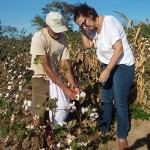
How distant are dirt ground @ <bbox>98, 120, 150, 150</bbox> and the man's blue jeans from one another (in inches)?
9.6

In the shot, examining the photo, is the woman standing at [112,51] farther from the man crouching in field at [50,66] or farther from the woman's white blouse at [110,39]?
the man crouching in field at [50,66]

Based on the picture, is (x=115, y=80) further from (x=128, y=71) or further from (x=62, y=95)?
(x=62, y=95)

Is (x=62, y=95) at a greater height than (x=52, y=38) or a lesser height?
lesser

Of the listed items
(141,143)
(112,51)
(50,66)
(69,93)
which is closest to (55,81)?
(69,93)

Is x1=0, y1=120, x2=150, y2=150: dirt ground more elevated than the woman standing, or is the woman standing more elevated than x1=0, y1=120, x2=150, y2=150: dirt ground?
the woman standing

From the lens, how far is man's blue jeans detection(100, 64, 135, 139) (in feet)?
12.5

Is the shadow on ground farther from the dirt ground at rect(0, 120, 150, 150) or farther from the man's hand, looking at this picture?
the man's hand

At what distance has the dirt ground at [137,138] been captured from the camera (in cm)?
421

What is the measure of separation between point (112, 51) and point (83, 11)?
49cm

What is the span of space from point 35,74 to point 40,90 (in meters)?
0.19

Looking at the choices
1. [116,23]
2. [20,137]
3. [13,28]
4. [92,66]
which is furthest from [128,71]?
[13,28]

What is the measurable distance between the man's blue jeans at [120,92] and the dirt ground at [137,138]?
0.80 ft

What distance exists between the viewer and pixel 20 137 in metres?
2.96

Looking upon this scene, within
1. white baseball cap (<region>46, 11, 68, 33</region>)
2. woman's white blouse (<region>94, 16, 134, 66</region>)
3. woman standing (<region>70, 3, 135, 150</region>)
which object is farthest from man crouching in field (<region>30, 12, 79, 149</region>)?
woman's white blouse (<region>94, 16, 134, 66</region>)
